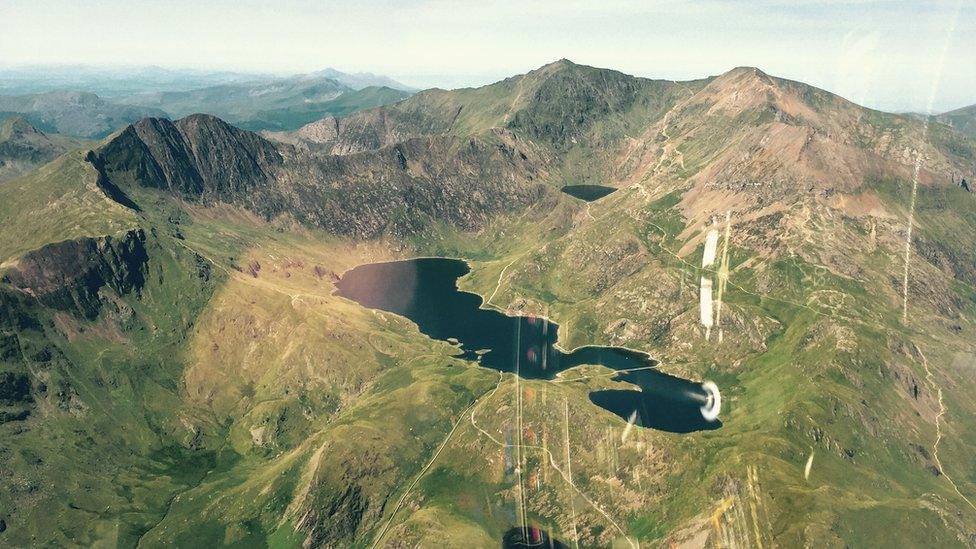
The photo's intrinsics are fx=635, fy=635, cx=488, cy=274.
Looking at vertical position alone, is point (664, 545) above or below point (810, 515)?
below

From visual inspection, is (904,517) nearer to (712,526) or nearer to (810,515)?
(810,515)

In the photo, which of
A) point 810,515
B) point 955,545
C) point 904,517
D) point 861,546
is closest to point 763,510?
point 810,515

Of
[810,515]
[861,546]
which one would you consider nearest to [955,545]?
[861,546]

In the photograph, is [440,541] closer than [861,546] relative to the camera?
No

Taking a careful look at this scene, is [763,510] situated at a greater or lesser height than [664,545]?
greater

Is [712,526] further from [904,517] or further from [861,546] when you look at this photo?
[904,517]

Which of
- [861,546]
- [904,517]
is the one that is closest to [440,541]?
[861,546]

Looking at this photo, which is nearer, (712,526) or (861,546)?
(861,546)
